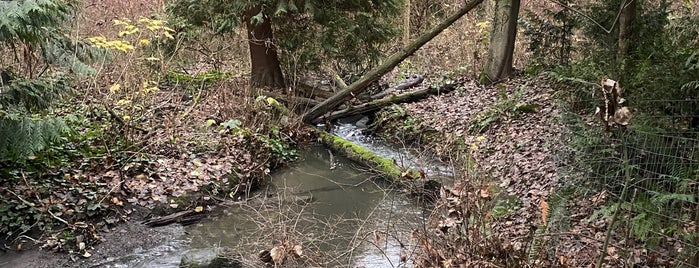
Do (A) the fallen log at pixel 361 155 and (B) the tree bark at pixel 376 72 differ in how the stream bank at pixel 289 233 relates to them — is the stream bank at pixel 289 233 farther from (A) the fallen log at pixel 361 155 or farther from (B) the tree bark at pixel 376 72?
(B) the tree bark at pixel 376 72

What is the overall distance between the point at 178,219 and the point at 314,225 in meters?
2.05

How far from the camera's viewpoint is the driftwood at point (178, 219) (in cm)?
717

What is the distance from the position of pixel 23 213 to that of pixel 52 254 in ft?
2.12

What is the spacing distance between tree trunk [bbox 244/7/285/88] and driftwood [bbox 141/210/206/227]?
5.07 meters

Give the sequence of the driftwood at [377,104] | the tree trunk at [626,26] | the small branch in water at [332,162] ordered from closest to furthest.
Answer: the tree trunk at [626,26] < the small branch in water at [332,162] < the driftwood at [377,104]

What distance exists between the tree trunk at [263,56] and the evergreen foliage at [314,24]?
203 mm

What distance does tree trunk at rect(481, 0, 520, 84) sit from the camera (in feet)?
40.0

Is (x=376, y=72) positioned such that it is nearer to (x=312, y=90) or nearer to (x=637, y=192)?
(x=312, y=90)

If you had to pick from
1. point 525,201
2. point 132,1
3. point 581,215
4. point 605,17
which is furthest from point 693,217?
point 132,1

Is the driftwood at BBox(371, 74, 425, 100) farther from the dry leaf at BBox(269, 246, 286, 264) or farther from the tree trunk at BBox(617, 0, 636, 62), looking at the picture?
the dry leaf at BBox(269, 246, 286, 264)

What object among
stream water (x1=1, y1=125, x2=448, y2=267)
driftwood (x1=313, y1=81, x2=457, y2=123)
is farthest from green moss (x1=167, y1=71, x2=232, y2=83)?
stream water (x1=1, y1=125, x2=448, y2=267)

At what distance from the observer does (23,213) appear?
6.27 metres

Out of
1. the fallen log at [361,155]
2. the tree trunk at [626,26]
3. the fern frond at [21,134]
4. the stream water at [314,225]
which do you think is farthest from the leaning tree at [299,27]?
the fern frond at [21,134]

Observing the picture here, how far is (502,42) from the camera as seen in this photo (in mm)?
12477
